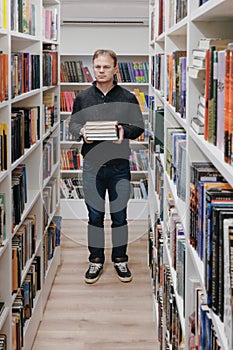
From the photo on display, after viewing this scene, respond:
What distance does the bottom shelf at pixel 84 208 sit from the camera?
6344 mm

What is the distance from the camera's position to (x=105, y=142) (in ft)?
14.2

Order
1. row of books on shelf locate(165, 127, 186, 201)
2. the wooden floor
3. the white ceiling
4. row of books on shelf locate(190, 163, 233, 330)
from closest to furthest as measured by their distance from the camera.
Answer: row of books on shelf locate(190, 163, 233, 330)
row of books on shelf locate(165, 127, 186, 201)
the wooden floor
the white ceiling

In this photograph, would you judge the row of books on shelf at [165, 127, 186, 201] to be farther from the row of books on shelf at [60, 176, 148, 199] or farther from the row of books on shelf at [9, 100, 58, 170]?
the row of books on shelf at [60, 176, 148, 199]

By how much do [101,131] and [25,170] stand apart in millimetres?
808

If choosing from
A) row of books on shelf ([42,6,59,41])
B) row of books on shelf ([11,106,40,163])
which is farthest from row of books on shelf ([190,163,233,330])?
row of books on shelf ([42,6,59,41])

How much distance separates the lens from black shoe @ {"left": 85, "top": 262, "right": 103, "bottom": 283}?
4.49 meters

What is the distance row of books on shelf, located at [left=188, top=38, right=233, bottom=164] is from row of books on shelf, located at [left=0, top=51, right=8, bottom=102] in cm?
98

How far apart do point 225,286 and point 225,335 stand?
0.33 feet

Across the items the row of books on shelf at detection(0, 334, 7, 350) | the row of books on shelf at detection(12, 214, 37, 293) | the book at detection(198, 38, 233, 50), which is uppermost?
the book at detection(198, 38, 233, 50)

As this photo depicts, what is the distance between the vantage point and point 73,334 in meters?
3.62

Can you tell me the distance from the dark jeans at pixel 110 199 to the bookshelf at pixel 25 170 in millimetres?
273

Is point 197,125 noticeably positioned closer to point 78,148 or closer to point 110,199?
point 110,199

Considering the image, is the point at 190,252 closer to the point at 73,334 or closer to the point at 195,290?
the point at 195,290

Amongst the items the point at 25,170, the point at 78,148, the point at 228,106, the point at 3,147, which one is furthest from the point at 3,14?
the point at 78,148
